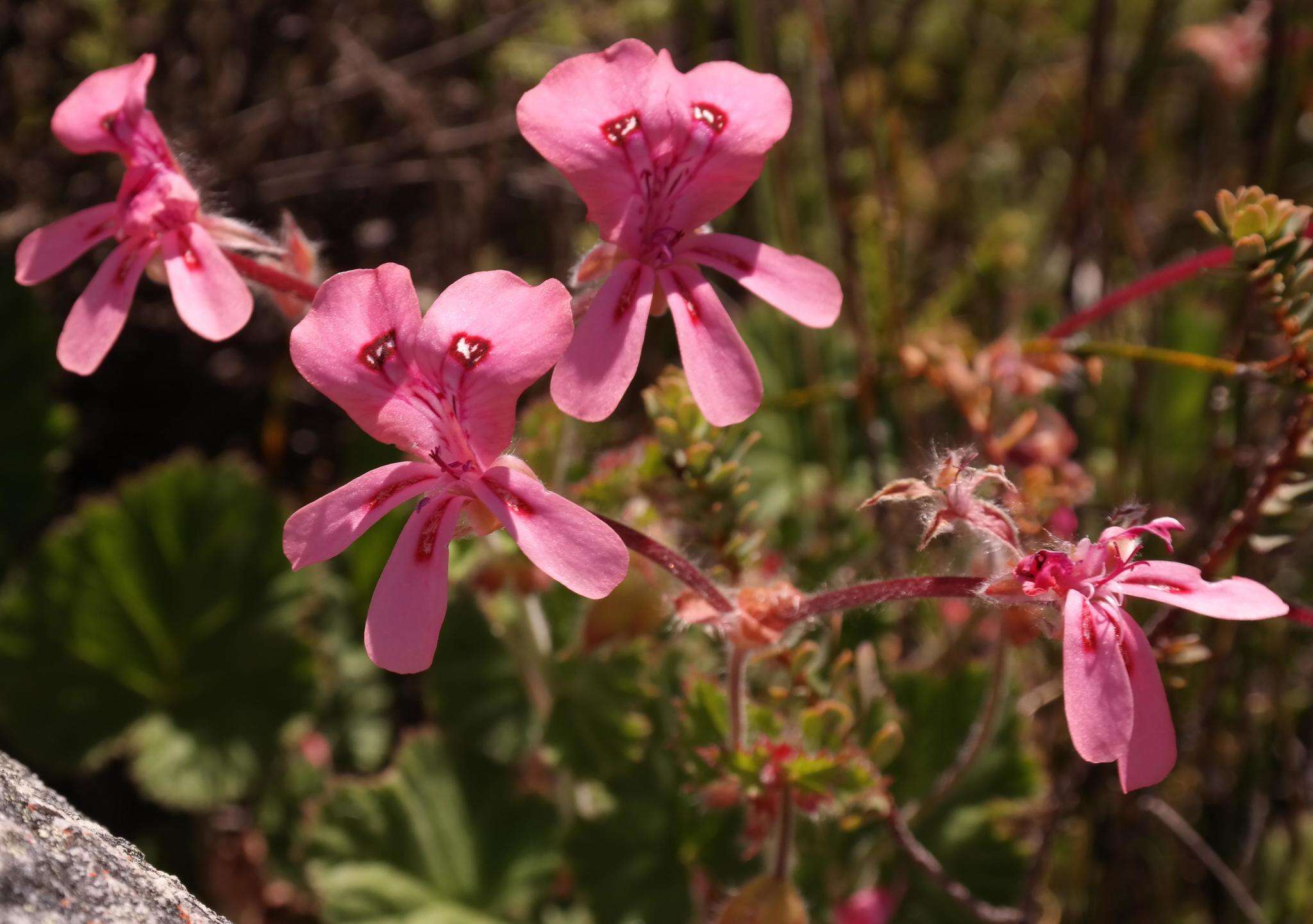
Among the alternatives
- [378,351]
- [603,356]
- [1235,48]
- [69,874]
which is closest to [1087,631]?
[603,356]

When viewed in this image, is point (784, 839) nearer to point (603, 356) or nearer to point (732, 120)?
point (603, 356)

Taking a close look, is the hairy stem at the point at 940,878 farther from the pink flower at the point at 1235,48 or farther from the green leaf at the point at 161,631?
the pink flower at the point at 1235,48

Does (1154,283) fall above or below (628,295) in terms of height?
below

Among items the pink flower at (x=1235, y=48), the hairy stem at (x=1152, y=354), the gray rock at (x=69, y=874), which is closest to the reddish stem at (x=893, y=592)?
the hairy stem at (x=1152, y=354)

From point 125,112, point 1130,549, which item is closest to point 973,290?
point 1130,549

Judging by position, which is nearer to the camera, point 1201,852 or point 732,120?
point 732,120

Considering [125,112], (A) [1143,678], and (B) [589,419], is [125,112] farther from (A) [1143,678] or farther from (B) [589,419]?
(A) [1143,678]
